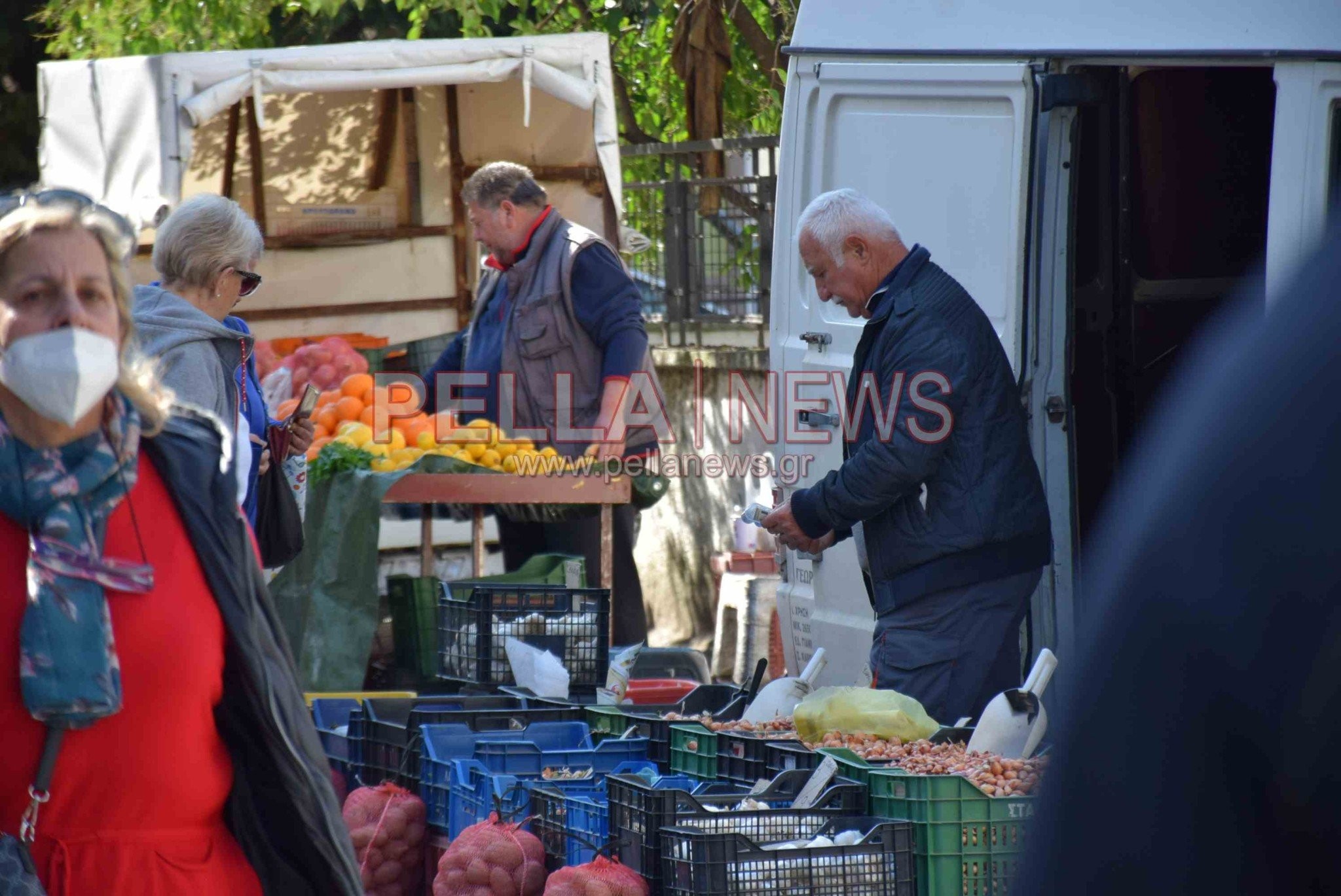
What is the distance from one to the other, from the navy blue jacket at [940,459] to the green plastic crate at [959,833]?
3.92 feet

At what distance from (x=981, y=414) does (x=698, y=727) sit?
4.01 ft

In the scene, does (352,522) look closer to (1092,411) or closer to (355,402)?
(355,402)

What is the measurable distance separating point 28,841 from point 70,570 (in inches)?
14.2

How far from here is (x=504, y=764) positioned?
4.18m

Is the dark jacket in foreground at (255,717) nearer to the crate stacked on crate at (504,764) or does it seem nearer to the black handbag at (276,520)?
the crate stacked on crate at (504,764)

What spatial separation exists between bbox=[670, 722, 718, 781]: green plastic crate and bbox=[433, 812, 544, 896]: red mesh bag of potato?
0.47 meters

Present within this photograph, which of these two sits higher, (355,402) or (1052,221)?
(1052,221)

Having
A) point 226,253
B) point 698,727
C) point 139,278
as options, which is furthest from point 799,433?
point 139,278

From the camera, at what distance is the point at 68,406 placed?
7.50 ft

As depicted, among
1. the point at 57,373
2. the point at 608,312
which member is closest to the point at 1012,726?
the point at 57,373

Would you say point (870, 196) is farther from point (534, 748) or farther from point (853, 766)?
point (853, 766)

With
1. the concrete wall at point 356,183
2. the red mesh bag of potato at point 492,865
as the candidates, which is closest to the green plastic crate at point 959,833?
the red mesh bag of potato at point 492,865

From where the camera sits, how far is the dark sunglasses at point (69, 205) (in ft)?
7.89

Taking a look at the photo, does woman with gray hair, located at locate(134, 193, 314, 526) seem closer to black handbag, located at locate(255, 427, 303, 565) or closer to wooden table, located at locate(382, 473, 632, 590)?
black handbag, located at locate(255, 427, 303, 565)
